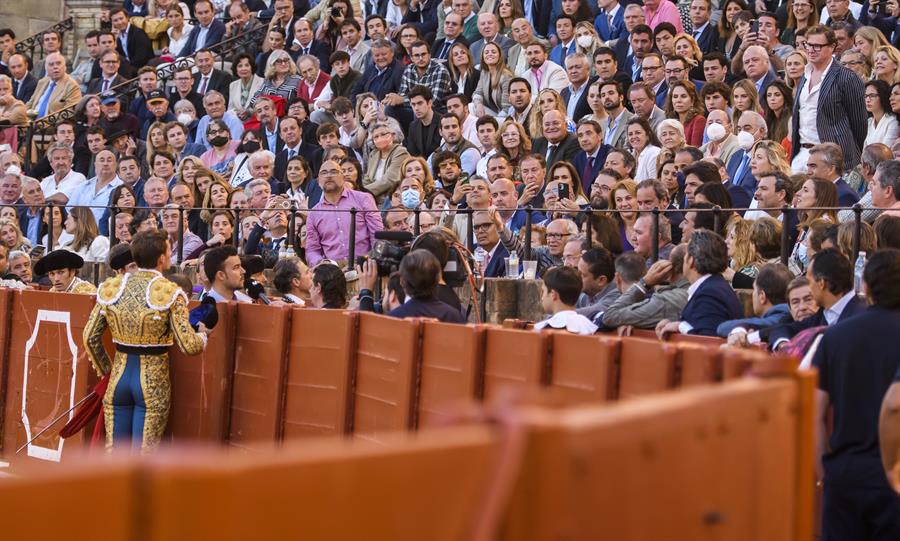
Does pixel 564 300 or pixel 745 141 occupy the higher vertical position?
pixel 745 141

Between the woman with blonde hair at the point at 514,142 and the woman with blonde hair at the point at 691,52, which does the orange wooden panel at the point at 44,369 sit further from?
the woman with blonde hair at the point at 691,52

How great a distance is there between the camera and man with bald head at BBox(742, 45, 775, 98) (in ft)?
44.9

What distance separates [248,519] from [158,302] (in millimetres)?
7417

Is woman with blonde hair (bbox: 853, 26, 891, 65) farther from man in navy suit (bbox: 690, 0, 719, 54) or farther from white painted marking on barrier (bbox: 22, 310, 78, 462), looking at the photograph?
white painted marking on barrier (bbox: 22, 310, 78, 462)

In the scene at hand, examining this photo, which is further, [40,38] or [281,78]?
[40,38]

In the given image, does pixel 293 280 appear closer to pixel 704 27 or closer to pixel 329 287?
pixel 329 287

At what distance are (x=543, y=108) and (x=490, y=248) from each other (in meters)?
2.50

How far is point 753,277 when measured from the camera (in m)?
9.79

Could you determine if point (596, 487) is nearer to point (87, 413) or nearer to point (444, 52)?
point (87, 413)

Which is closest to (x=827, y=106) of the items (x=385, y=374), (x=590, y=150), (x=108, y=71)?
(x=590, y=150)

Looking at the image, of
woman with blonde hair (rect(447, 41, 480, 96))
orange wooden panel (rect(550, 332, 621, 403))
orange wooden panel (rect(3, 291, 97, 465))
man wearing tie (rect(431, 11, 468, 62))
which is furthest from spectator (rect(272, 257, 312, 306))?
man wearing tie (rect(431, 11, 468, 62))

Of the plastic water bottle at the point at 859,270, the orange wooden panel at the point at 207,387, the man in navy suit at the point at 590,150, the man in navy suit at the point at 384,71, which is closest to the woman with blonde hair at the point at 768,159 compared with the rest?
the plastic water bottle at the point at 859,270

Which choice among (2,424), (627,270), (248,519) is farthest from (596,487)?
(2,424)

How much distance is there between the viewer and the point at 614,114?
14.5 metres
